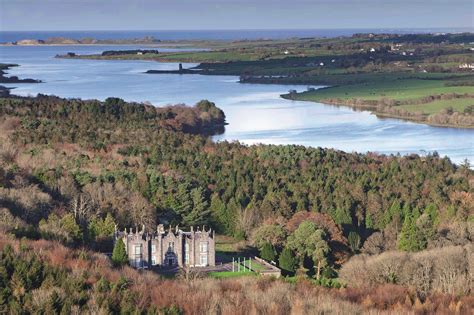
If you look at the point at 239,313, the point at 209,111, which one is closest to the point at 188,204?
the point at 239,313

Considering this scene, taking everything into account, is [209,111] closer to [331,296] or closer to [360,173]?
[360,173]

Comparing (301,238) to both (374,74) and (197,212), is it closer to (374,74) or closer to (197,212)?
(197,212)

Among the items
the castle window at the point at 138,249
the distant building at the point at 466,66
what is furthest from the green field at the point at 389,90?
the castle window at the point at 138,249

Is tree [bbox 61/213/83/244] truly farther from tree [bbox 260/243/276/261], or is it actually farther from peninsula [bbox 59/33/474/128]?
peninsula [bbox 59/33/474/128]

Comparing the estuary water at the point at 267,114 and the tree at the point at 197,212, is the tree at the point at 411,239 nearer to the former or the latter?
the tree at the point at 197,212

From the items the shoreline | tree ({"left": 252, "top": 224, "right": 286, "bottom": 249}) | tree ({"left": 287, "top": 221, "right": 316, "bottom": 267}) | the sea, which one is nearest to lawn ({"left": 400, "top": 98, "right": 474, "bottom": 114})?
the shoreline

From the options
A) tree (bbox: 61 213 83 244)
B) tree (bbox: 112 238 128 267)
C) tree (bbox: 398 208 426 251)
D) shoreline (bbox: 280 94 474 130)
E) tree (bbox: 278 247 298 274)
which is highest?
tree (bbox: 61 213 83 244)
